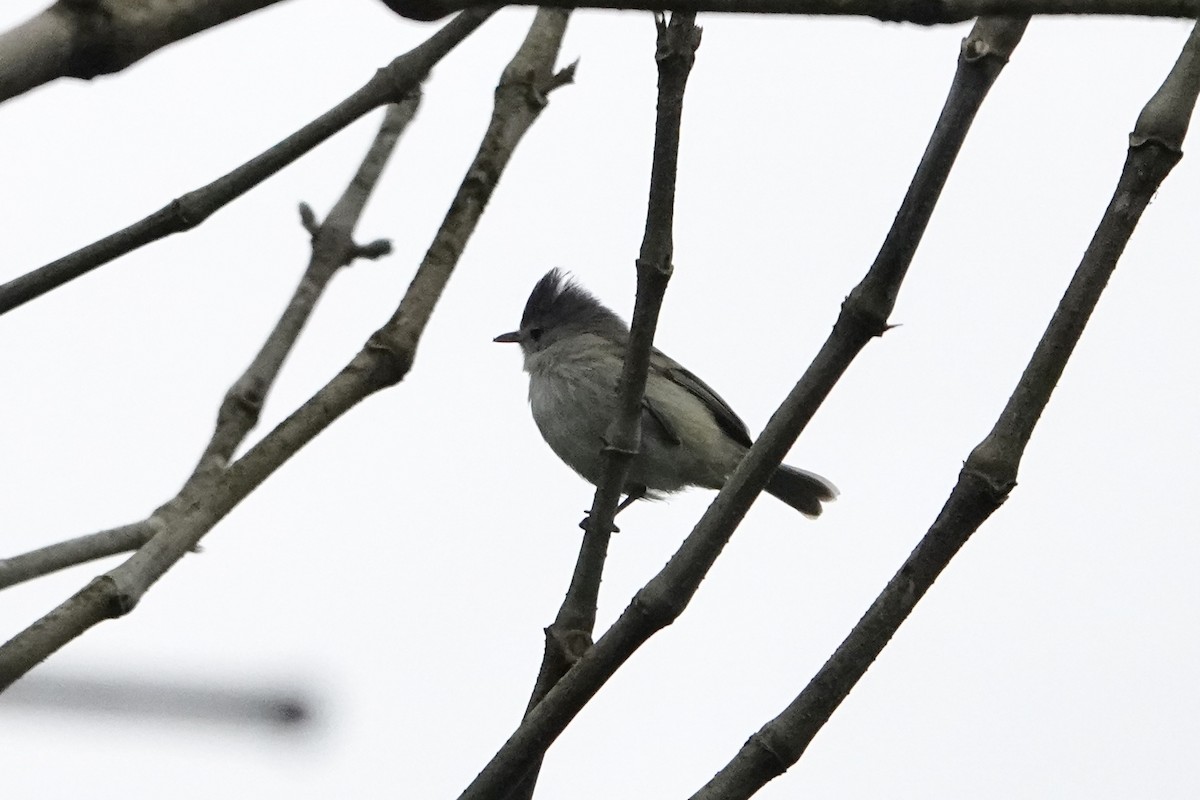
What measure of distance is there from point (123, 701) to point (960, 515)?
139cm

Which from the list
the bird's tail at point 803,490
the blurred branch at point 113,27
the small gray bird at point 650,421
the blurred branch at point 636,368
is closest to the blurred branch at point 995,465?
the blurred branch at point 636,368

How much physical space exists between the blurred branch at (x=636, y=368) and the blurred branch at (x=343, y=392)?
0.48 metres

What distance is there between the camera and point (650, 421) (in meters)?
7.77

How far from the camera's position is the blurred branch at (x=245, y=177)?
2600 mm

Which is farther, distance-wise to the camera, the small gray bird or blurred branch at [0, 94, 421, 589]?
the small gray bird

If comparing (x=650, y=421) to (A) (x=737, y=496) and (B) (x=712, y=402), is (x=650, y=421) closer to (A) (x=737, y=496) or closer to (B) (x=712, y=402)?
(B) (x=712, y=402)

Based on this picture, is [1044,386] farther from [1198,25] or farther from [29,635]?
[29,635]

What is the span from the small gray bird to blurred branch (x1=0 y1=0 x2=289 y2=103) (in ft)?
20.0

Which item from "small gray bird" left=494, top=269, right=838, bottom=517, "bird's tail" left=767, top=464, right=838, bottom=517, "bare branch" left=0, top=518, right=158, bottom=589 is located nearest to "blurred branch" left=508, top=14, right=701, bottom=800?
"bare branch" left=0, top=518, right=158, bottom=589

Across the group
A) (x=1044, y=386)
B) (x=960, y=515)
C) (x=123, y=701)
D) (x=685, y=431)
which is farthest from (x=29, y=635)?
(x=685, y=431)

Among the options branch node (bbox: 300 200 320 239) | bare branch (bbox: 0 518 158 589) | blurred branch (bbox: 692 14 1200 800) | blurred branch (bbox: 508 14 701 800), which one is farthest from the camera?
branch node (bbox: 300 200 320 239)

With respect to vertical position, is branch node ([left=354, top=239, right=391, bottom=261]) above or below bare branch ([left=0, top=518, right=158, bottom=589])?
above

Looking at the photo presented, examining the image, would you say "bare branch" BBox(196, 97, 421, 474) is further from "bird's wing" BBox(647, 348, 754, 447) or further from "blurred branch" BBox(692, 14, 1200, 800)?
"bird's wing" BBox(647, 348, 754, 447)

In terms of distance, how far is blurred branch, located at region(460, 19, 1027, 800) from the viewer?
2.33m
